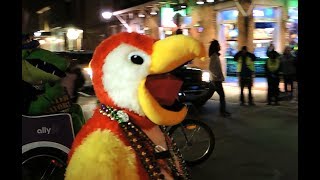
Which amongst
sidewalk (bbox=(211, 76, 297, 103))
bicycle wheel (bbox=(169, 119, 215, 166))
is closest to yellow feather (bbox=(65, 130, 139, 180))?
bicycle wheel (bbox=(169, 119, 215, 166))

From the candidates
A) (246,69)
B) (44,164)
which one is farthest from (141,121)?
(246,69)

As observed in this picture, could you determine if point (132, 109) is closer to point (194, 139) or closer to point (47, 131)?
point (47, 131)

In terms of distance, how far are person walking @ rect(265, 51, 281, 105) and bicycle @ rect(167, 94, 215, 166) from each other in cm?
628

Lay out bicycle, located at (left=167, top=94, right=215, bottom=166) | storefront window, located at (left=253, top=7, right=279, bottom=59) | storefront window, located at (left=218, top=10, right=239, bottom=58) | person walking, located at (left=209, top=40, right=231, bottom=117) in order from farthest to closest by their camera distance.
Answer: storefront window, located at (left=218, top=10, right=239, bottom=58)
storefront window, located at (left=253, top=7, right=279, bottom=59)
person walking, located at (left=209, top=40, right=231, bottom=117)
bicycle, located at (left=167, top=94, right=215, bottom=166)

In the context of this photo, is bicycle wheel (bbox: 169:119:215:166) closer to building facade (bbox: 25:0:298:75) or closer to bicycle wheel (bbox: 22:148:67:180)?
Answer: bicycle wheel (bbox: 22:148:67:180)

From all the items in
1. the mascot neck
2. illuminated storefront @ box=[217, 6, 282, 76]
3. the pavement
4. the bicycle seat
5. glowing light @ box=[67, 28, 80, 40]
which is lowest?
the pavement

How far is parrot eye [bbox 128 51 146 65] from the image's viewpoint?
2531 millimetres

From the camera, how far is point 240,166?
6086mm

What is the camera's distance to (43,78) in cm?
432

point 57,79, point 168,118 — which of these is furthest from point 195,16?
point 168,118

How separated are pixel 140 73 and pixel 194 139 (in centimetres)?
372

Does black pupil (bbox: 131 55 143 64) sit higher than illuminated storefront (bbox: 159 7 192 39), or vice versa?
illuminated storefront (bbox: 159 7 192 39)

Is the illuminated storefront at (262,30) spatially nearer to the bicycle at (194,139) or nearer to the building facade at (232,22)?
the building facade at (232,22)

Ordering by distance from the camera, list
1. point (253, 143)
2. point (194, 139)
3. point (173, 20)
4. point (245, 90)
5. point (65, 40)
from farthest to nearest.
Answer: point (65, 40)
point (173, 20)
point (245, 90)
point (253, 143)
point (194, 139)
